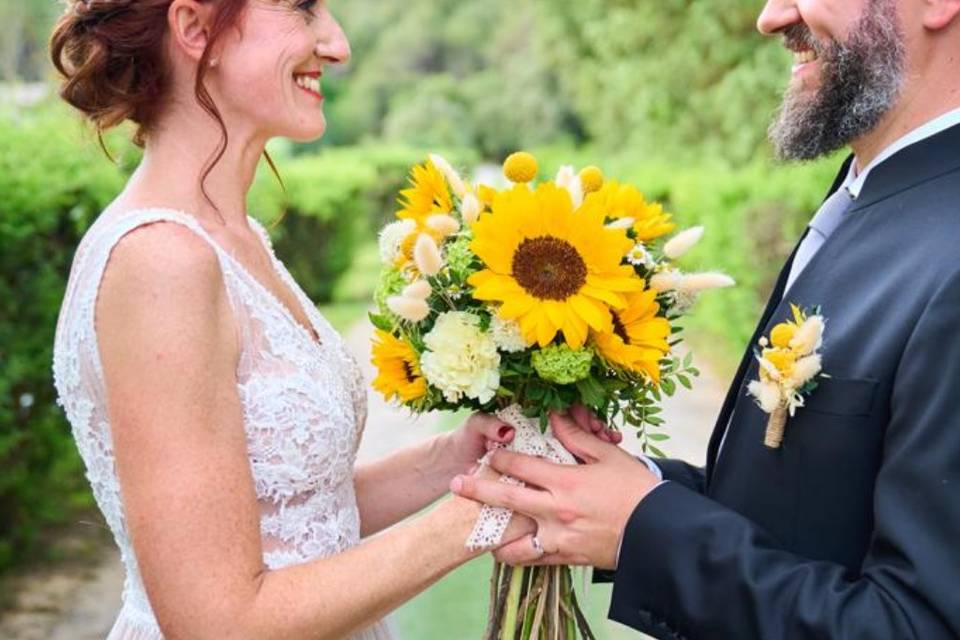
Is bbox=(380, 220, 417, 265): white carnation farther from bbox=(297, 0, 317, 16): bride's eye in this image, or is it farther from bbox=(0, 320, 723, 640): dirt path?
bbox=(0, 320, 723, 640): dirt path

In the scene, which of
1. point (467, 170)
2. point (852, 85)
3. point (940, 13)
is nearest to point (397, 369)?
point (467, 170)

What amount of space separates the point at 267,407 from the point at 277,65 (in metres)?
0.75

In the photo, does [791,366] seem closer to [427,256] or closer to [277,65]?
[427,256]

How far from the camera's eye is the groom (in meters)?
2.15

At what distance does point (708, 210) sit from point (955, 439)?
14.0 metres

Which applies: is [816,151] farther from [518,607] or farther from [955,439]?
[518,607]

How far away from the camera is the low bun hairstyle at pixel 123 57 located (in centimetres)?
263

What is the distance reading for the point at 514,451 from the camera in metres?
2.68

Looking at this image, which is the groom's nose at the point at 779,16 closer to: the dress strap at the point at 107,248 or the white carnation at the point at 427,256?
the white carnation at the point at 427,256

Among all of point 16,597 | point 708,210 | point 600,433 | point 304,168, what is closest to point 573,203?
point 600,433

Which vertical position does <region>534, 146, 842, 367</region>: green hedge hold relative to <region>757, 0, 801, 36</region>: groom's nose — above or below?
below

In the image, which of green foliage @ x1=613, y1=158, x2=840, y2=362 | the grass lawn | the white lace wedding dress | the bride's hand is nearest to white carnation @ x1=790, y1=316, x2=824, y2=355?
the bride's hand

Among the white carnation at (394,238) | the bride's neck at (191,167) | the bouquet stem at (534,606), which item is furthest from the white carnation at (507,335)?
the bride's neck at (191,167)

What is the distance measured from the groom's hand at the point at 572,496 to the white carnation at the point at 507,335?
26 cm
